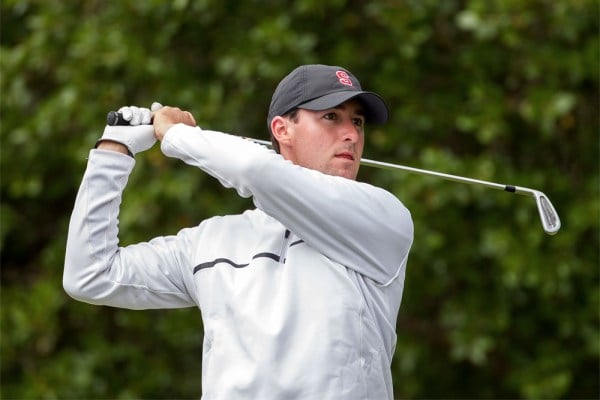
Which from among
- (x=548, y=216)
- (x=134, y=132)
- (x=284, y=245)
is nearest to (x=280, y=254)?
(x=284, y=245)

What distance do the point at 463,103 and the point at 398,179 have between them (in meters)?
0.58

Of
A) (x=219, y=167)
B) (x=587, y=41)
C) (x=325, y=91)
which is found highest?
(x=587, y=41)

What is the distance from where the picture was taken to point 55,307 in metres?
6.03

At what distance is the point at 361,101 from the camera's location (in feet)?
9.01

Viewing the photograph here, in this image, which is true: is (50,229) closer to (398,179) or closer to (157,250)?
(398,179)

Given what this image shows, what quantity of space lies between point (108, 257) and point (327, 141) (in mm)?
530

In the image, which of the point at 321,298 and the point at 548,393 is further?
the point at 548,393

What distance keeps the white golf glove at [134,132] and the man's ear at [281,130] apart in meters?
0.27

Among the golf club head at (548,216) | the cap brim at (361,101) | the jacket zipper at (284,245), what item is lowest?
the jacket zipper at (284,245)

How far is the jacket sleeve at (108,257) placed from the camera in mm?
2617

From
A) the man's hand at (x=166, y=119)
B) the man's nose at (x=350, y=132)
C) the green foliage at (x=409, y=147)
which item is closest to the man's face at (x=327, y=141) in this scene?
the man's nose at (x=350, y=132)

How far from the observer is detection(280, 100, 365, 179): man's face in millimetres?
2678

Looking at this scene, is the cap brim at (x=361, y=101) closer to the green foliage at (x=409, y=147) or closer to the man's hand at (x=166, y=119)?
the man's hand at (x=166, y=119)

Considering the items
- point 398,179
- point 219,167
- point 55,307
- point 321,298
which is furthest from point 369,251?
point 55,307
